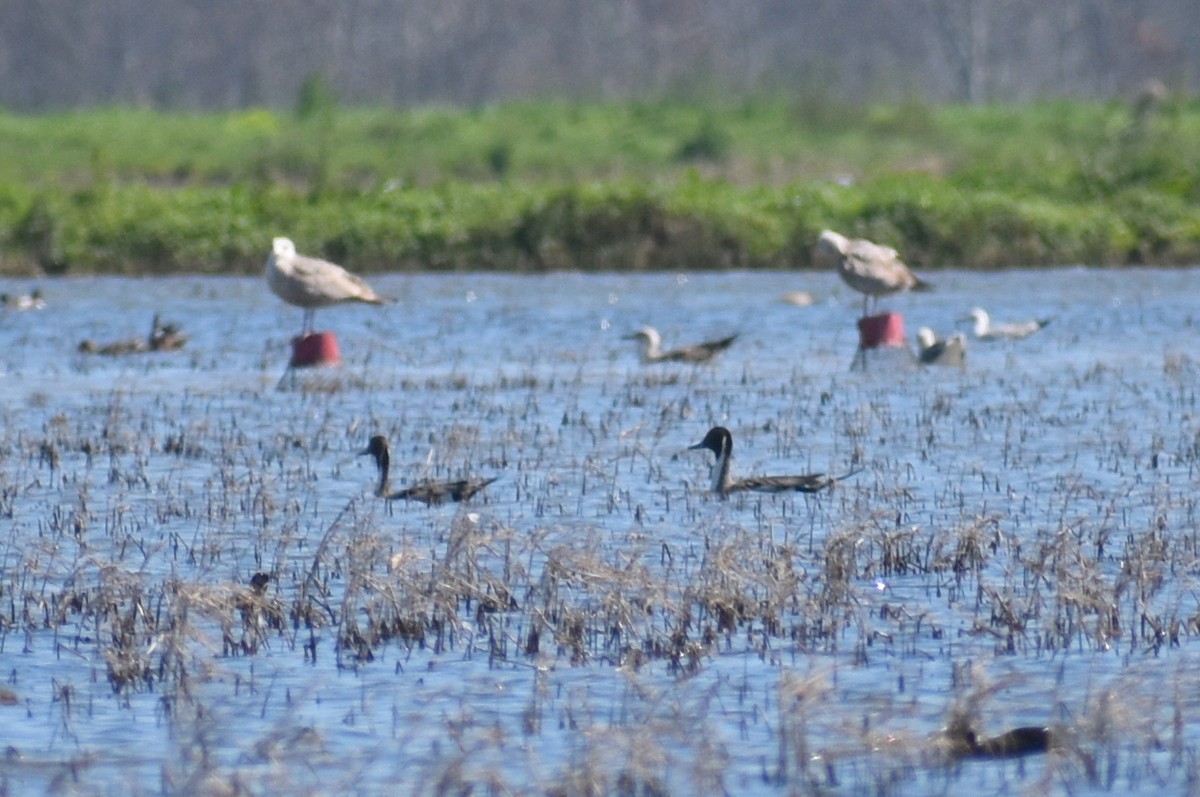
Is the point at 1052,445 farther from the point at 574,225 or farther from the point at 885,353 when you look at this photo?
the point at 574,225

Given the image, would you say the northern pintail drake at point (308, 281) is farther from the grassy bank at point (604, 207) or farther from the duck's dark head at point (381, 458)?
the grassy bank at point (604, 207)

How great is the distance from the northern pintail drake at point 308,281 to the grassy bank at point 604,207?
39.4 ft

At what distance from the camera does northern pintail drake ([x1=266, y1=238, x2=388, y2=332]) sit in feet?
62.3

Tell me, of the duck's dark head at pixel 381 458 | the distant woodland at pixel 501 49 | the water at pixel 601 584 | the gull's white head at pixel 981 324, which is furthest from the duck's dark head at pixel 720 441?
the distant woodland at pixel 501 49

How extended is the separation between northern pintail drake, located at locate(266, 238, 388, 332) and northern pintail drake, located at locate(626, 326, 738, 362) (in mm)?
2346

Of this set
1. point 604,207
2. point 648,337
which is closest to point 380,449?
point 648,337

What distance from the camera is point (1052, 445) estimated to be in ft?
45.3

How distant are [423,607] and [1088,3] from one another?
70.8 meters

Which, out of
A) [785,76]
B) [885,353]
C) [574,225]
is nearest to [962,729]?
[885,353]

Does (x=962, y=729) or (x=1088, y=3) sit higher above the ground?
(x=1088, y=3)

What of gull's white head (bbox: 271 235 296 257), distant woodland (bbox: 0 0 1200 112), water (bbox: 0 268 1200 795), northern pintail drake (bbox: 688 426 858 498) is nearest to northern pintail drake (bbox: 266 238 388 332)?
gull's white head (bbox: 271 235 296 257)

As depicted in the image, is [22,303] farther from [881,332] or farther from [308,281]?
[881,332]

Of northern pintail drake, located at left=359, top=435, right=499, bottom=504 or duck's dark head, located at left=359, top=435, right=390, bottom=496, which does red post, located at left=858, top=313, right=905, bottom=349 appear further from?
northern pintail drake, located at left=359, top=435, right=499, bottom=504

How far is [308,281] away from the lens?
19.0 metres
